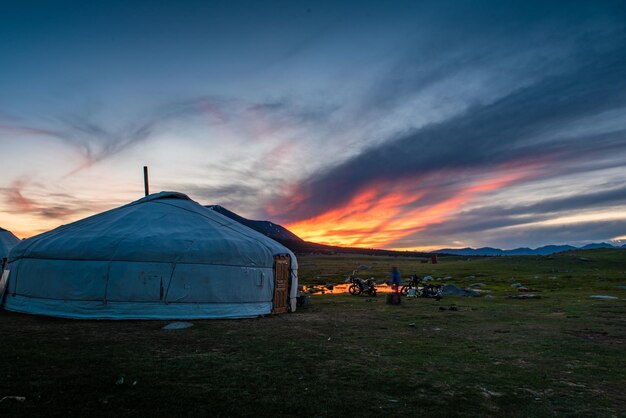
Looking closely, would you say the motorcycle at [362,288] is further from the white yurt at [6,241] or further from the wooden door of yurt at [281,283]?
the white yurt at [6,241]

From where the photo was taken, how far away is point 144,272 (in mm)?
→ 14062

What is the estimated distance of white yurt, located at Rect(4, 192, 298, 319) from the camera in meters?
13.9

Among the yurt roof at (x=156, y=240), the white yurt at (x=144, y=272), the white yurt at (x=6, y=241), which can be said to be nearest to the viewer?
the white yurt at (x=144, y=272)

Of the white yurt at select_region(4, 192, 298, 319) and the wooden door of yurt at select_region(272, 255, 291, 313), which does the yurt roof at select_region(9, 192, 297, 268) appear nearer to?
the white yurt at select_region(4, 192, 298, 319)

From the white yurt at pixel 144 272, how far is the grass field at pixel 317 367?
3.30 feet

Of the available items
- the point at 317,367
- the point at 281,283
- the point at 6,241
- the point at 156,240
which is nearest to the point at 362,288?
the point at 281,283

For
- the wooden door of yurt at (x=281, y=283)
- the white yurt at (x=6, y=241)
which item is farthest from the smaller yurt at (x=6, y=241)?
the wooden door of yurt at (x=281, y=283)

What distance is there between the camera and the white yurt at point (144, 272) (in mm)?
13945

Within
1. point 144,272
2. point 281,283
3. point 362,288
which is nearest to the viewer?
point 144,272

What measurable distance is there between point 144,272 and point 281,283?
535 centimetres

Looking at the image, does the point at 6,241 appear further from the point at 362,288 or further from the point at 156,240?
the point at 362,288

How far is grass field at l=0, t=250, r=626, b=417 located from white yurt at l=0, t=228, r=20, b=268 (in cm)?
1736

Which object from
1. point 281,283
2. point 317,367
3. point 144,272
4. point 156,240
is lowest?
point 317,367

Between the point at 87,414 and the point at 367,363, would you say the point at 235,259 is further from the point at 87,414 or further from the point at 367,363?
the point at 87,414
